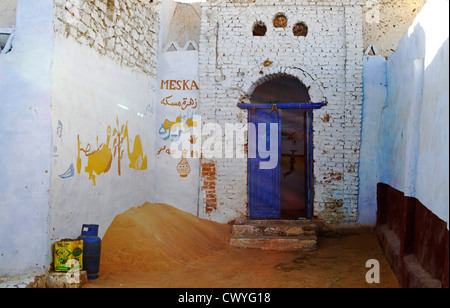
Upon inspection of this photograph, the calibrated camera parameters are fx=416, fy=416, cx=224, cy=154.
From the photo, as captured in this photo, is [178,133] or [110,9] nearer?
[110,9]

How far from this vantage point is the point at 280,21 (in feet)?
25.1

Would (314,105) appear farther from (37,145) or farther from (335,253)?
(37,145)

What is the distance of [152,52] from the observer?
7371 millimetres

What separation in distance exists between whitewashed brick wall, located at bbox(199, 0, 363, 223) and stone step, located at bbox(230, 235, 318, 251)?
779 mm

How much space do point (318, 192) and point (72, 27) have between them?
4.72 m

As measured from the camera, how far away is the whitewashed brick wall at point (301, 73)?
23.9ft

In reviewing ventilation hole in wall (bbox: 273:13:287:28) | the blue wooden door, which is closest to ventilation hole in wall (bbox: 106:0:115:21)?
the blue wooden door

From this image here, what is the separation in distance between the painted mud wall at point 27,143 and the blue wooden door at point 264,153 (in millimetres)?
3881

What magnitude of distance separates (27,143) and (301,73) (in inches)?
186

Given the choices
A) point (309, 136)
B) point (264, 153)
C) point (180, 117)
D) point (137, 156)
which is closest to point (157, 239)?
point (137, 156)

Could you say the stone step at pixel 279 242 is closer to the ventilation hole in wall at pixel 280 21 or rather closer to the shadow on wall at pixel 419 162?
the shadow on wall at pixel 419 162

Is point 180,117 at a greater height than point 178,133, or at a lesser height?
greater

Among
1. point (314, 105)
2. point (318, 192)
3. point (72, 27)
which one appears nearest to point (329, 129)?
point (314, 105)

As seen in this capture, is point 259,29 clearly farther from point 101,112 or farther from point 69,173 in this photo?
point 69,173
